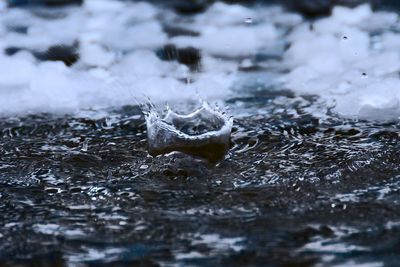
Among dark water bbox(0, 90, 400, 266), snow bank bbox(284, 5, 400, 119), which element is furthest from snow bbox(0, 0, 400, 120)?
dark water bbox(0, 90, 400, 266)

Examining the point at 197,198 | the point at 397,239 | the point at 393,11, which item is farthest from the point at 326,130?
the point at 393,11

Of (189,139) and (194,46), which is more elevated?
(189,139)

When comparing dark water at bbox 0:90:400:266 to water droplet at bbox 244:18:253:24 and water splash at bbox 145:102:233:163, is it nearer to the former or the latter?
water splash at bbox 145:102:233:163

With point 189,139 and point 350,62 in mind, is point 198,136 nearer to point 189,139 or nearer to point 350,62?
point 189,139

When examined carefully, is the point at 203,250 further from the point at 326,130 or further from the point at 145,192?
the point at 326,130

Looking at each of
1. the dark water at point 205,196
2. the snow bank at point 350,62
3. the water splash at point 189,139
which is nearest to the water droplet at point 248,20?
the snow bank at point 350,62

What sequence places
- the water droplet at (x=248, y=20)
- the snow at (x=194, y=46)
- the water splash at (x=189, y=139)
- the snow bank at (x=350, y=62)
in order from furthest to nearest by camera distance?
the water droplet at (x=248, y=20), the snow at (x=194, y=46), the snow bank at (x=350, y=62), the water splash at (x=189, y=139)

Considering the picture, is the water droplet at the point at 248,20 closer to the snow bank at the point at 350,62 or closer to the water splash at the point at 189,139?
the snow bank at the point at 350,62

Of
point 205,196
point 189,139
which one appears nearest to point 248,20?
point 189,139
